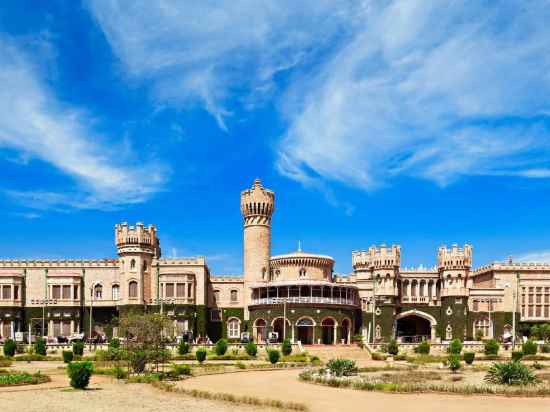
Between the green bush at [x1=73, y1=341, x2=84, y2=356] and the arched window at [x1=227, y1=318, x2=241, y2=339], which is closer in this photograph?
the green bush at [x1=73, y1=341, x2=84, y2=356]

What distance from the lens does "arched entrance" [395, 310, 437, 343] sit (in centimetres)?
8475

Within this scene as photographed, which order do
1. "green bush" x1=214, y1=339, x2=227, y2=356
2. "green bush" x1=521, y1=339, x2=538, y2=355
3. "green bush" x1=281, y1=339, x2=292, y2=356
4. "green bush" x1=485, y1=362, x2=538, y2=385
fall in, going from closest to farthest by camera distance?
"green bush" x1=485, y1=362, x2=538, y2=385 → "green bush" x1=214, y1=339, x2=227, y2=356 → "green bush" x1=281, y1=339, x2=292, y2=356 → "green bush" x1=521, y1=339, x2=538, y2=355

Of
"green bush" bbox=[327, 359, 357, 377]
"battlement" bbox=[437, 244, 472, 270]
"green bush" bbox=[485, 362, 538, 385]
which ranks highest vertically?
"battlement" bbox=[437, 244, 472, 270]

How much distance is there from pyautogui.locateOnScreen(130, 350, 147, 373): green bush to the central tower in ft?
128

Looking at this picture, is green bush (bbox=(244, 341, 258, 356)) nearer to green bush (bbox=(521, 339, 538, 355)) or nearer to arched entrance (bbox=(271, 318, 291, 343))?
arched entrance (bbox=(271, 318, 291, 343))

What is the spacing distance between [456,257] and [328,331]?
755 inches

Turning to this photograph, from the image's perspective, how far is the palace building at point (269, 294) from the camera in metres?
78.3

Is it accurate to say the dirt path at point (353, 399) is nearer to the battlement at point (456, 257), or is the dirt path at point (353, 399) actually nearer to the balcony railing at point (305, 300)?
the balcony railing at point (305, 300)

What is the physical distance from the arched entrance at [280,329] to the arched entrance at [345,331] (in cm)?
691

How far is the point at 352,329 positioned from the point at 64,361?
121 feet

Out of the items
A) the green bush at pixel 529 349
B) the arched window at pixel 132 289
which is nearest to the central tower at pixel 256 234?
the arched window at pixel 132 289

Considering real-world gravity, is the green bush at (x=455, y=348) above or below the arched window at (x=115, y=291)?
below

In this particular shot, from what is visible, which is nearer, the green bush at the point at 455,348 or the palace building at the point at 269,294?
the green bush at the point at 455,348

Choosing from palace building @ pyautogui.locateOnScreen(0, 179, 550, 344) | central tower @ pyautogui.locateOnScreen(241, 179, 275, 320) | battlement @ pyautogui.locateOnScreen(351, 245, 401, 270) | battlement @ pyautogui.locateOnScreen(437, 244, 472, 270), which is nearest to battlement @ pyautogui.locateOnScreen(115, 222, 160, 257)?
palace building @ pyautogui.locateOnScreen(0, 179, 550, 344)
